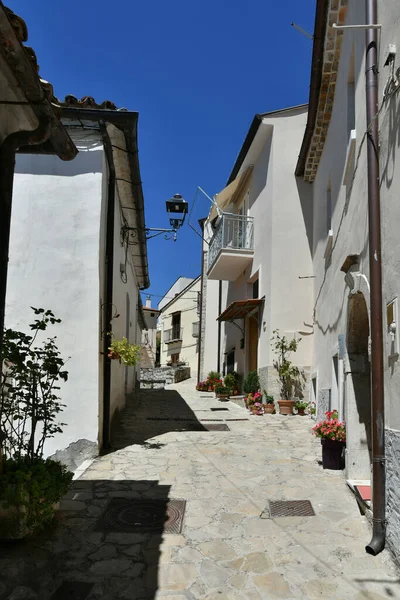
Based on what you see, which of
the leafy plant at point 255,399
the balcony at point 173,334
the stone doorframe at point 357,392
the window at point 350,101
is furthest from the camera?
the balcony at point 173,334

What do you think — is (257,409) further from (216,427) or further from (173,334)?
(173,334)

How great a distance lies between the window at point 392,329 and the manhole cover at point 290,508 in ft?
6.72

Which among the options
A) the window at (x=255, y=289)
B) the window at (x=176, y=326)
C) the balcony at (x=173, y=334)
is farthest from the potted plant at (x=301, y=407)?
the window at (x=176, y=326)

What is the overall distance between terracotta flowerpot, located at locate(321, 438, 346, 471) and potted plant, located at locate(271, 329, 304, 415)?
5.72 meters

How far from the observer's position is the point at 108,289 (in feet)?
25.4

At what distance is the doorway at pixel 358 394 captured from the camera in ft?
19.2

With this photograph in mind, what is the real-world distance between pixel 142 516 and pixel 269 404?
7.80 metres

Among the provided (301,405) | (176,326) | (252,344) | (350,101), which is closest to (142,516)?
(350,101)

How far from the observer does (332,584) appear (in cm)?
364

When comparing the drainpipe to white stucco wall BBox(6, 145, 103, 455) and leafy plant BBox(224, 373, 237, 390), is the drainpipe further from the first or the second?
leafy plant BBox(224, 373, 237, 390)

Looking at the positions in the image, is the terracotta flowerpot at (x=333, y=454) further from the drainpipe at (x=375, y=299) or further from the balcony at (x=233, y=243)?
the balcony at (x=233, y=243)

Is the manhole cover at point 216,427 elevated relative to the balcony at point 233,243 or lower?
lower

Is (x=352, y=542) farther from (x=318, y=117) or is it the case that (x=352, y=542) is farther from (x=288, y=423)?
(x=318, y=117)

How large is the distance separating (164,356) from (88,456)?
35425 millimetres
